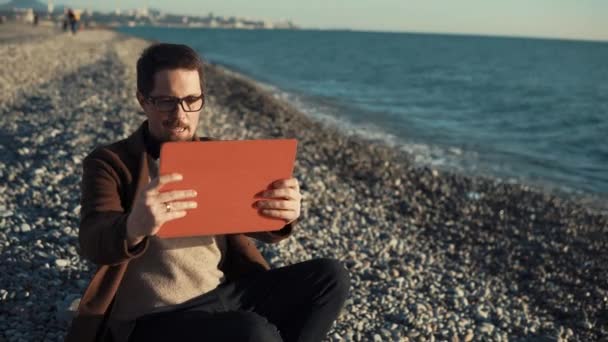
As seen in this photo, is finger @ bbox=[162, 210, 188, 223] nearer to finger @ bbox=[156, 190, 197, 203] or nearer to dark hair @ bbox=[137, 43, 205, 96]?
finger @ bbox=[156, 190, 197, 203]

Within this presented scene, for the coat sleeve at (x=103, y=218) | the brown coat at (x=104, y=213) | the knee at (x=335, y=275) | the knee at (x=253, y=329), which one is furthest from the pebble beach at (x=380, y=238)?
the knee at (x=253, y=329)

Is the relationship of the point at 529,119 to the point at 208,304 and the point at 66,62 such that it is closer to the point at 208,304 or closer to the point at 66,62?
the point at 66,62

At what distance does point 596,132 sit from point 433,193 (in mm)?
17995

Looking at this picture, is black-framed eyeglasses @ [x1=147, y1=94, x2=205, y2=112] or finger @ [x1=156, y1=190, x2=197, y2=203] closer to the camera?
finger @ [x1=156, y1=190, x2=197, y2=203]

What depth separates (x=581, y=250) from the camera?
9617 mm

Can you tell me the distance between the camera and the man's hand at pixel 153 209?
2.52m

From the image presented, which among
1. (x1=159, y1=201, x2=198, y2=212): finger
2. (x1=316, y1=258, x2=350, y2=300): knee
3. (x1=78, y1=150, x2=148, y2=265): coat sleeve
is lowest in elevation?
(x1=316, y1=258, x2=350, y2=300): knee

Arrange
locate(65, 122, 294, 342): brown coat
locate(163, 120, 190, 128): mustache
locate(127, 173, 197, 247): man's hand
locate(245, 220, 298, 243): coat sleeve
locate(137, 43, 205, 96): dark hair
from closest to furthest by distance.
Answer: locate(127, 173, 197, 247): man's hand → locate(65, 122, 294, 342): brown coat → locate(137, 43, 205, 96): dark hair → locate(163, 120, 190, 128): mustache → locate(245, 220, 298, 243): coat sleeve

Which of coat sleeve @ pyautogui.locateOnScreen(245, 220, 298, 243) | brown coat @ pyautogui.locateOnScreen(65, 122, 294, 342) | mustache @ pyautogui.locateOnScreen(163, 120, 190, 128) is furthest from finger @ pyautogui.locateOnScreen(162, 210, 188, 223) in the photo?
coat sleeve @ pyautogui.locateOnScreen(245, 220, 298, 243)

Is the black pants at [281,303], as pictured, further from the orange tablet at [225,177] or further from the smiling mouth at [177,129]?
the smiling mouth at [177,129]

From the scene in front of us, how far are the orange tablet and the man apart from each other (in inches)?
2.8

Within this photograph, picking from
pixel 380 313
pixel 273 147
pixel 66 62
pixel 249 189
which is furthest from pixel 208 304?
pixel 66 62

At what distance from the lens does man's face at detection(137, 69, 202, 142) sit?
2.99 metres

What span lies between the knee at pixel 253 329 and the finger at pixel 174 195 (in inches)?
27.9
